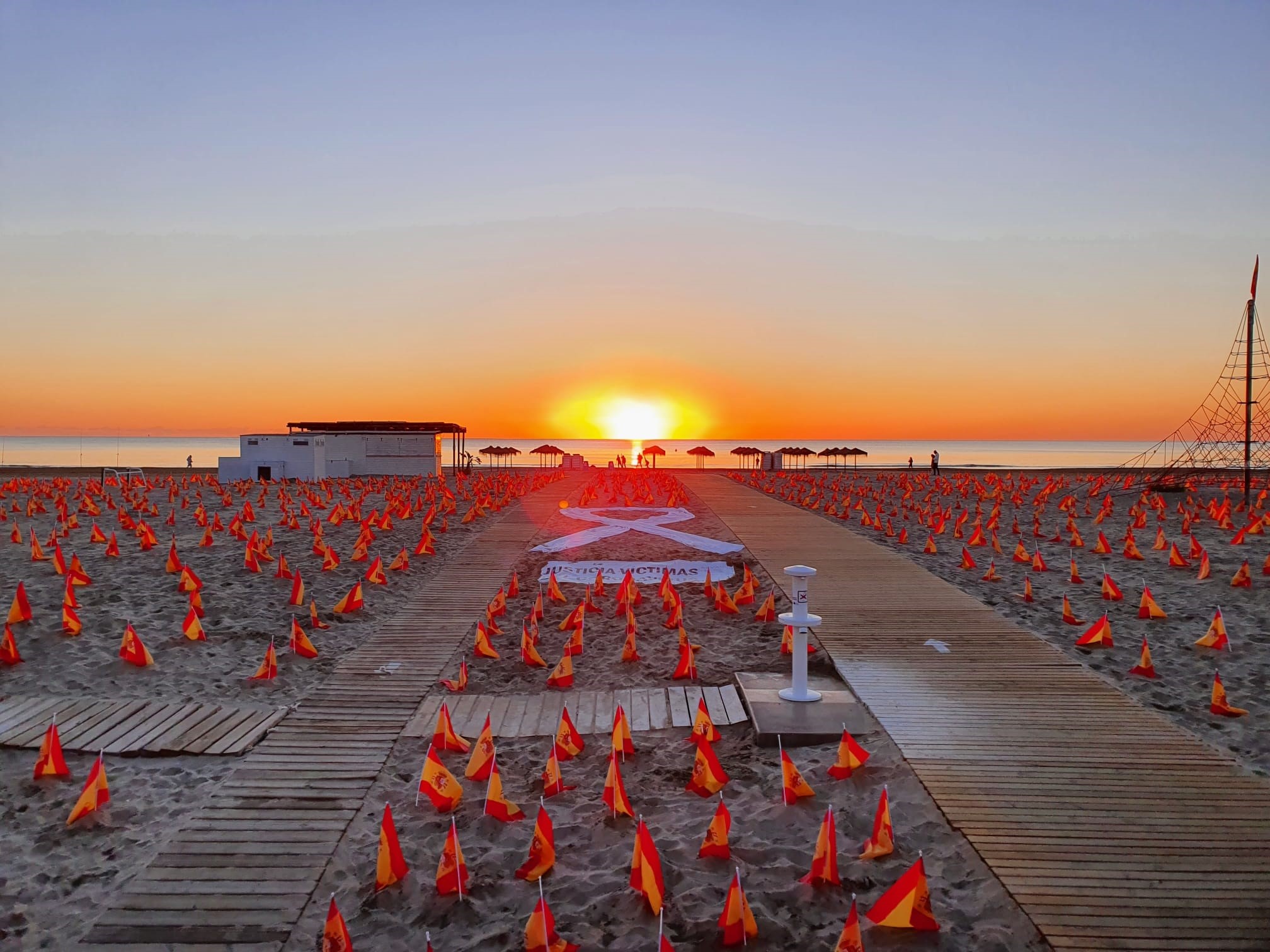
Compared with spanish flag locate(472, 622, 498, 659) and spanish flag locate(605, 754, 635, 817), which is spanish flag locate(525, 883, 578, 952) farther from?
spanish flag locate(472, 622, 498, 659)

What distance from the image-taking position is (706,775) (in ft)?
22.3

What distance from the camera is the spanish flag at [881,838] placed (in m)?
5.56

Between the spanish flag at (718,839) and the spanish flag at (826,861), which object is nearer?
the spanish flag at (826,861)

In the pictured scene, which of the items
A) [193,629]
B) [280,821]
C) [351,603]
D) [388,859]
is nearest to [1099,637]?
[388,859]

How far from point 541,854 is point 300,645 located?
250 inches

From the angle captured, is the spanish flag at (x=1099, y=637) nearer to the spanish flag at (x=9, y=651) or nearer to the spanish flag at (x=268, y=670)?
the spanish flag at (x=268, y=670)

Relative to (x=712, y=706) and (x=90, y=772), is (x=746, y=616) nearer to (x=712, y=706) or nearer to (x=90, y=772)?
(x=712, y=706)

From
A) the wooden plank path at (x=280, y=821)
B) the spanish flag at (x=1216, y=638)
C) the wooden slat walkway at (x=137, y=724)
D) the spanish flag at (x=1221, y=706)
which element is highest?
the spanish flag at (x=1216, y=638)

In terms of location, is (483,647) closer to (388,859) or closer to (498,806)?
(498,806)

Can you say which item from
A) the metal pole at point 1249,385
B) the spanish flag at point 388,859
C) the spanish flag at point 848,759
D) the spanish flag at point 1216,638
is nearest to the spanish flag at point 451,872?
the spanish flag at point 388,859

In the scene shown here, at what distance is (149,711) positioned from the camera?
8484 millimetres

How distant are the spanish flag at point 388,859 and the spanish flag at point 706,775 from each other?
2576mm

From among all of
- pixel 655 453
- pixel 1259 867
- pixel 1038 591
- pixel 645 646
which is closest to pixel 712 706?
pixel 645 646

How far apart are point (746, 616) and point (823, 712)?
4556 mm
